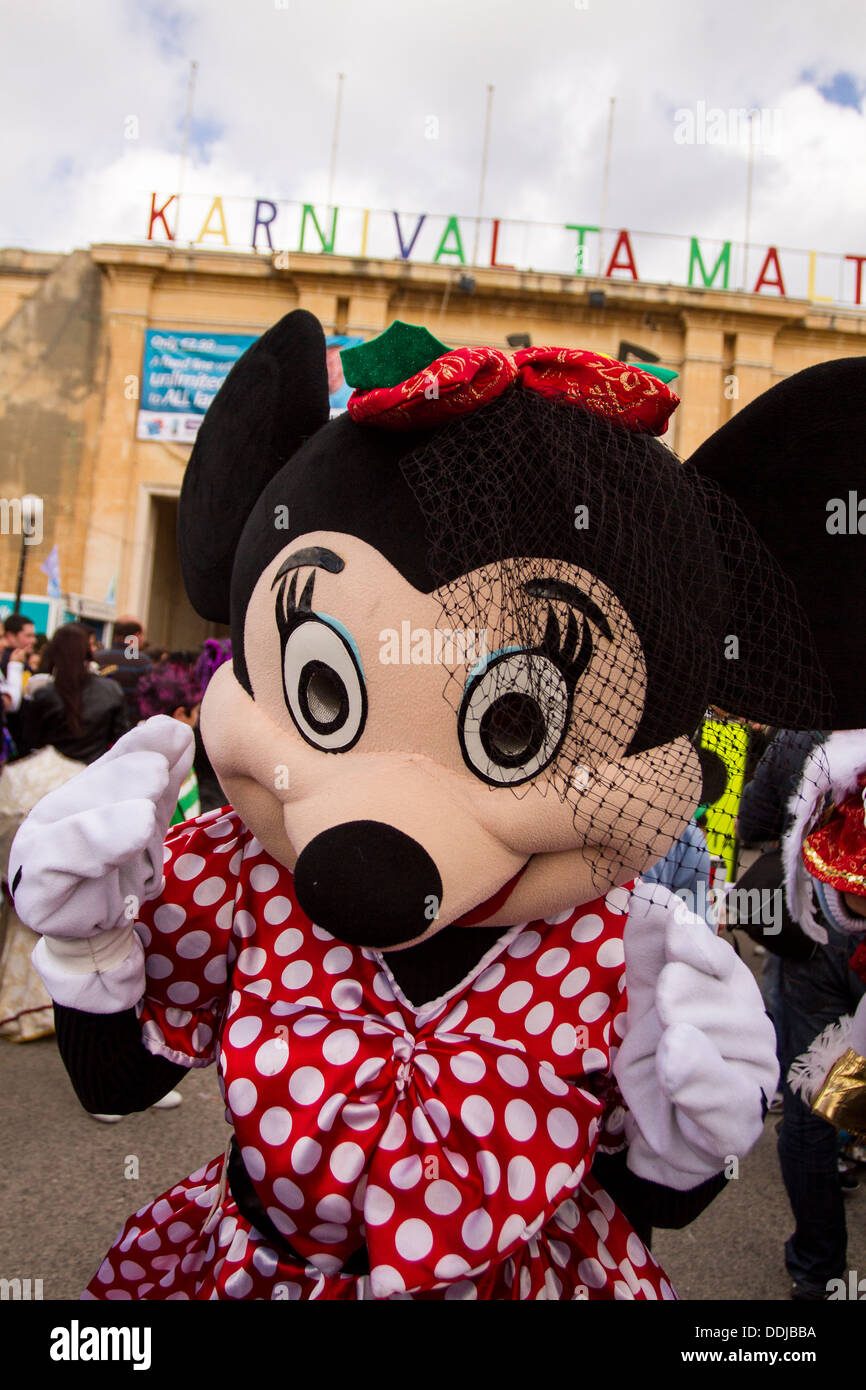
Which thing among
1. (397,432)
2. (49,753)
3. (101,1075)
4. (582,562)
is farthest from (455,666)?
(49,753)

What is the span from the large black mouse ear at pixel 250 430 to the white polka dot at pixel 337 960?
0.56 m

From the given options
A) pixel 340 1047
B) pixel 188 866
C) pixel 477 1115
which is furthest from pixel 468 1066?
pixel 188 866

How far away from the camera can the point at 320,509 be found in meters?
1.31

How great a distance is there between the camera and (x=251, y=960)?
1392mm

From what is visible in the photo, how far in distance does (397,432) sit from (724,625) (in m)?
0.52

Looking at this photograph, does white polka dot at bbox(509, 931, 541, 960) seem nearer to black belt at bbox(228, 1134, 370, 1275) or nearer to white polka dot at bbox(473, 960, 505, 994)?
white polka dot at bbox(473, 960, 505, 994)

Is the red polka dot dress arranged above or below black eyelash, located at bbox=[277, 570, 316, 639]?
below

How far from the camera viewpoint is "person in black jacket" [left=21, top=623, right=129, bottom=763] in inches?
175

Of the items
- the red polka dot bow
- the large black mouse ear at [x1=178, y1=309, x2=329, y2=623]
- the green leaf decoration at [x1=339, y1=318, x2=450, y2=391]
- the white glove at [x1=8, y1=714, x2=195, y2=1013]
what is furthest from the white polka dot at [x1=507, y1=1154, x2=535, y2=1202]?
the green leaf decoration at [x1=339, y1=318, x2=450, y2=391]

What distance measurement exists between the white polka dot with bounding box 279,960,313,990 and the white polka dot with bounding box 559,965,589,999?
0.35m

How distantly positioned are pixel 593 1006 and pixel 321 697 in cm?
55

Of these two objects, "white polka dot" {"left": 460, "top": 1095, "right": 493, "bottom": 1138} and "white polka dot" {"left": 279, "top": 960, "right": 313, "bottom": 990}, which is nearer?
"white polka dot" {"left": 460, "top": 1095, "right": 493, "bottom": 1138}

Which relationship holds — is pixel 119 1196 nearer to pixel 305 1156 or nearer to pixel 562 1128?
pixel 305 1156

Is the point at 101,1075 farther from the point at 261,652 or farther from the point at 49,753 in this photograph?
the point at 49,753
